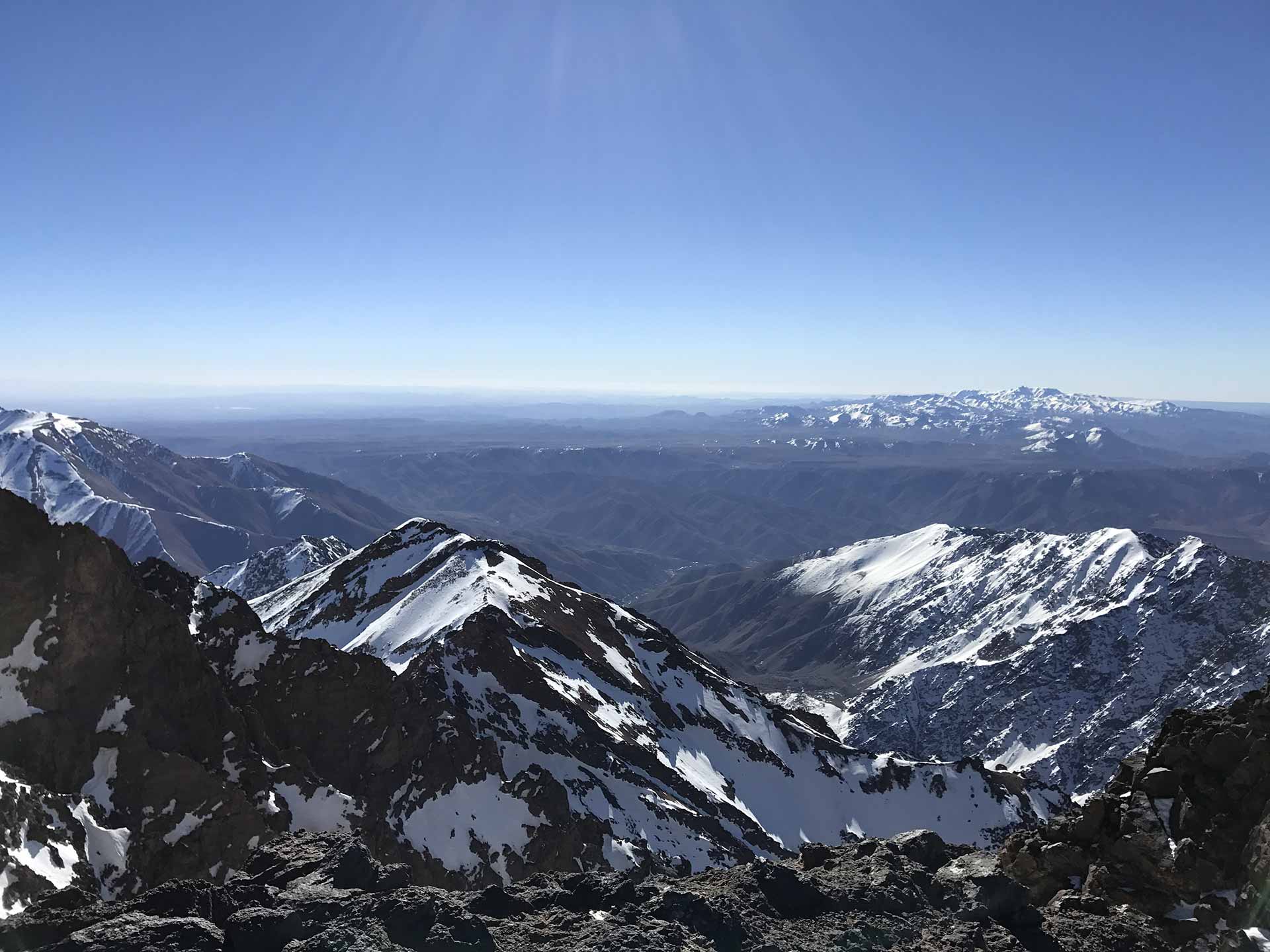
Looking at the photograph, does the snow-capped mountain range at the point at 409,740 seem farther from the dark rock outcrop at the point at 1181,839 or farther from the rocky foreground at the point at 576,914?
the dark rock outcrop at the point at 1181,839

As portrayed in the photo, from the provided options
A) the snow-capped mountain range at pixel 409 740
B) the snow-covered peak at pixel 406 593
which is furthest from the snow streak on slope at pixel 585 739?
the snow-covered peak at pixel 406 593

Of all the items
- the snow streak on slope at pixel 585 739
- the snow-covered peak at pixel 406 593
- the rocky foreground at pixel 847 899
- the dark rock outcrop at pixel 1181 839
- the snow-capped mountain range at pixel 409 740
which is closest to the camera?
the rocky foreground at pixel 847 899

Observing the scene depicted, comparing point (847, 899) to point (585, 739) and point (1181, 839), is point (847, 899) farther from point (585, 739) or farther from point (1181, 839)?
point (585, 739)

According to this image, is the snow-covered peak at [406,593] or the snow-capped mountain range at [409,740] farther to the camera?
the snow-covered peak at [406,593]

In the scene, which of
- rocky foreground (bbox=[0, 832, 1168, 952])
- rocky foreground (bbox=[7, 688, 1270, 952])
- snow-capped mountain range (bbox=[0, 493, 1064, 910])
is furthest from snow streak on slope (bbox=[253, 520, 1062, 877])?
rocky foreground (bbox=[7, 688, 1270, 952])

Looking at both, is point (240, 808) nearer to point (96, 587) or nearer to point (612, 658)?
point (96, 587)

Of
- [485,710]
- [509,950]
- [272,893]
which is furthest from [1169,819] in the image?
[485,710]

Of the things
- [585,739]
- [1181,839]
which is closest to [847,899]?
[1181,839]
